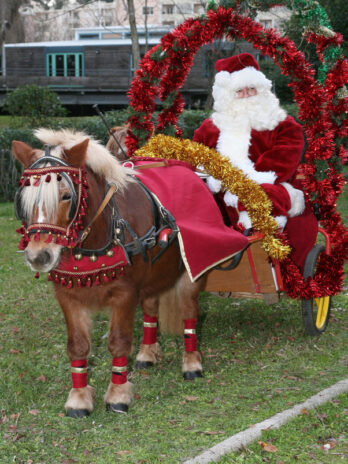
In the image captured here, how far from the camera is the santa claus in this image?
5082 mm

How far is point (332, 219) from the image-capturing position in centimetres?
553

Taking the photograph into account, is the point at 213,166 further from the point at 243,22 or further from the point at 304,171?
the point at 243,22

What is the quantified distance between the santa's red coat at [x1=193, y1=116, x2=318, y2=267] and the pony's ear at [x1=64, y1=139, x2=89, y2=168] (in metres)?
1.92

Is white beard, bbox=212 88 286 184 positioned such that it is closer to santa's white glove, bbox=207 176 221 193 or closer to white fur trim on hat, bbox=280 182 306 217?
santa's white glove, bbox=207 176 221 193

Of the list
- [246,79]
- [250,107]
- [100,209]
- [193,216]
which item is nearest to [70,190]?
[100,209]

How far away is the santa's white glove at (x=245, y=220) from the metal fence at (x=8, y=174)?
10302mm

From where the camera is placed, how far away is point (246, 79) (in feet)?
17.9

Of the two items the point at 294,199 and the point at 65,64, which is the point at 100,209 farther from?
the point at 65,64

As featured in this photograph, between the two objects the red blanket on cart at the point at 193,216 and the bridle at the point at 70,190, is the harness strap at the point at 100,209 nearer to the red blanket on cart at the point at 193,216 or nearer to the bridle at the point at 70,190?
the bridle at the point at 70,190

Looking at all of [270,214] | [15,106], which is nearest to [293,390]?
[270,214]

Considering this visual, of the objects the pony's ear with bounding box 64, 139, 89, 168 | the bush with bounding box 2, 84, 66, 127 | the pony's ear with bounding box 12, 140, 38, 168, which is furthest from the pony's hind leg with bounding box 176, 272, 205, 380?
the bush with bounding box 2, 84, 66, 127

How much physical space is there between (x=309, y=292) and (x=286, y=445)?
1.81 metres

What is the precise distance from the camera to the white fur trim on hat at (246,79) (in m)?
5.44

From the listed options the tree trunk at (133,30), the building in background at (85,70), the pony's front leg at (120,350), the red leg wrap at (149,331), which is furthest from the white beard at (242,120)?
the building in background at (85,70)
